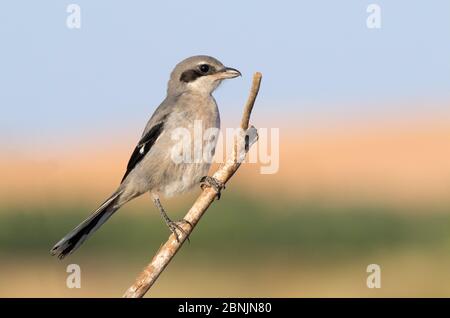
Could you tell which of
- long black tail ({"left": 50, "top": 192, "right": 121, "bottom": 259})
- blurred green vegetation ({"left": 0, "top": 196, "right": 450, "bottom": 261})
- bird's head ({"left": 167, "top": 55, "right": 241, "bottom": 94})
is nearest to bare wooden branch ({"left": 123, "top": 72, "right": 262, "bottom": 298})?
long black tail ({"left": 50, "top": 192, "right": 121, "bottom": 259})

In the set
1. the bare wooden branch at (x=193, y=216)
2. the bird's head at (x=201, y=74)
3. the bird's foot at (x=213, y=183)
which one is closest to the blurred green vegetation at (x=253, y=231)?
the bird's head at (x=201, y=74)

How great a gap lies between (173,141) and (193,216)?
6.06 feet

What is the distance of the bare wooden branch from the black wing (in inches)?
63.7

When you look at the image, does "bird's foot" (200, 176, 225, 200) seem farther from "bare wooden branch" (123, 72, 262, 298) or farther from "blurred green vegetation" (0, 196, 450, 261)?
"blurred green vegetation" (0, 196, 450, 261)

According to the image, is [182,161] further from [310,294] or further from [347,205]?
[347,205]

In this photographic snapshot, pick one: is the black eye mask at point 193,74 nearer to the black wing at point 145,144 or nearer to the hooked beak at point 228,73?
the hooked beak at point 228,73

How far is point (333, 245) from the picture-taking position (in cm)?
1573

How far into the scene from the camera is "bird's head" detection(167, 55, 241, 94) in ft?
24.0

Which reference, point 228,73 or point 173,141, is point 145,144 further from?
point 228,73

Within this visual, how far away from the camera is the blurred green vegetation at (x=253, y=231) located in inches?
597

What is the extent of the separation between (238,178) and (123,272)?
485 cm
